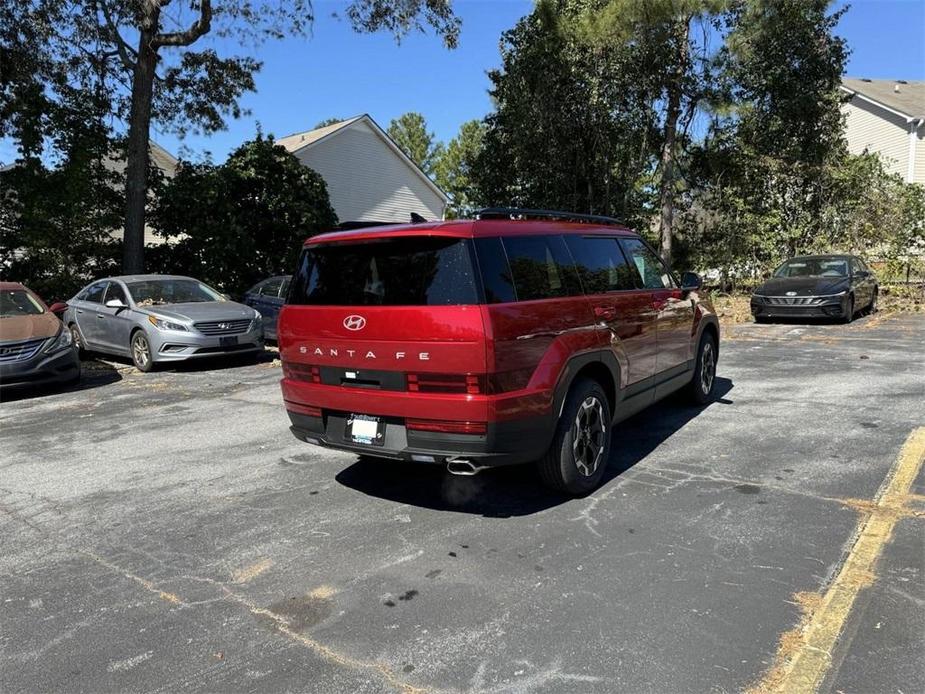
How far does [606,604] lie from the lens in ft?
10.2

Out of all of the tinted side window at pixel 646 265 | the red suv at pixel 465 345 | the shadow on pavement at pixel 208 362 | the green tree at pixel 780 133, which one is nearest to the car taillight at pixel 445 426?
the red suv at pixel 465 345

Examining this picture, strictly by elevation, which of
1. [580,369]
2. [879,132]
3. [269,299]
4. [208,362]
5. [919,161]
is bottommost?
[208,362]

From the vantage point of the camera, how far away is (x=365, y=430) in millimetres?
4176

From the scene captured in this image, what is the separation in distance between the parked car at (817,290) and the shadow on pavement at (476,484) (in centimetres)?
979

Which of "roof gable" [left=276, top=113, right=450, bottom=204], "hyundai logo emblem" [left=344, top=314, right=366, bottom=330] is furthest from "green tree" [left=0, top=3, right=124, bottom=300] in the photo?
"hyundai logo emblem" [left=344, top=314, right=366, bottom=330]

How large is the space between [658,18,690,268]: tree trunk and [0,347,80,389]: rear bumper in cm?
1488

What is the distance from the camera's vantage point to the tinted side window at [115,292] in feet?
37.2

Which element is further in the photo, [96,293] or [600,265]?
[96,293]

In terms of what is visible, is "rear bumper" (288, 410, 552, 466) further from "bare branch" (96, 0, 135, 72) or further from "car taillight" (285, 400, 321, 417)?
"bare branch" (96, 0, 135, 72)

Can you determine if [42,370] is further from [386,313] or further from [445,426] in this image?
[445,426]

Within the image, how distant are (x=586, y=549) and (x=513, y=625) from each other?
86 centimetres

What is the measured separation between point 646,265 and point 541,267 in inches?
74.5

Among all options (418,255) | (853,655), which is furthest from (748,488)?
(418,255)

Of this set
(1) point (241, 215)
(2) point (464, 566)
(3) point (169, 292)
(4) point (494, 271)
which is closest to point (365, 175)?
(1) point (241, 215)
